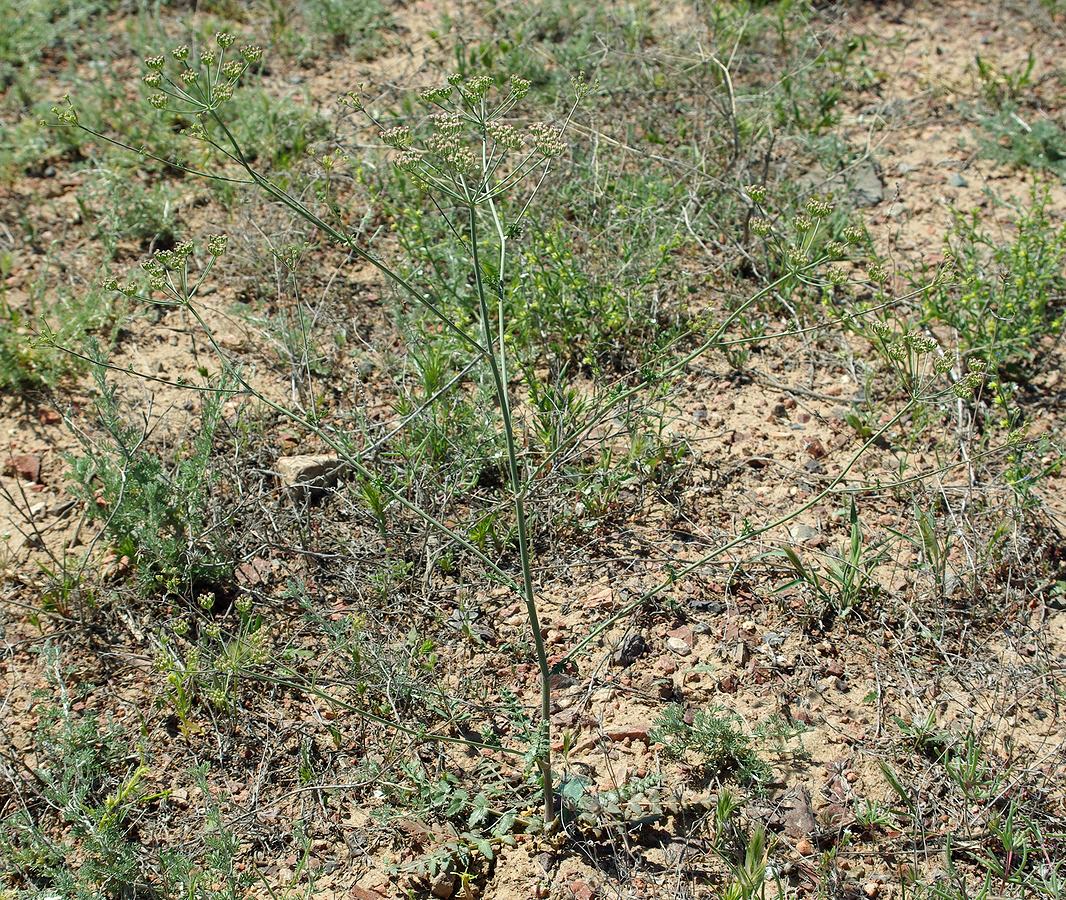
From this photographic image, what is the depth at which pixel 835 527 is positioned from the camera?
3549 millimetres

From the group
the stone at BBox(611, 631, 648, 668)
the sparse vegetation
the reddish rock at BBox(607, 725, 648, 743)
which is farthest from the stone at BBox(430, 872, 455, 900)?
the stone at BBox(611, 631, 648, 668)

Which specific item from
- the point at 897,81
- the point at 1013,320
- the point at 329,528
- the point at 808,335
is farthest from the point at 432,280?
the point at 897,81

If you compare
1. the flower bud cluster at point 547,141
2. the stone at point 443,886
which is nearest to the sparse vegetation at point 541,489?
the stone at point 443,886

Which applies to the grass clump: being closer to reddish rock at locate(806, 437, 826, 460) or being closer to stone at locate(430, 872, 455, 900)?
reddish rock at locate(806, 437, 826, 460)

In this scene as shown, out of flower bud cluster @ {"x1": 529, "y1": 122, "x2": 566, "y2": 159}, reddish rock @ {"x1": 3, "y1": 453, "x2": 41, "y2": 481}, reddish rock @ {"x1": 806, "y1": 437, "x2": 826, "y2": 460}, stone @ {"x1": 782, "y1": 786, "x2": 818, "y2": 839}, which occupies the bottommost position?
stone @ {"x1": 782, "y1": 786, "x2": 818, "y2": 839}

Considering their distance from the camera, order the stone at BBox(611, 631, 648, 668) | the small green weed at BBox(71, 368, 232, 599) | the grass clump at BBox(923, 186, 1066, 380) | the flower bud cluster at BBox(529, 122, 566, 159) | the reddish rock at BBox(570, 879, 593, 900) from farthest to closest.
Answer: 1. the grass clump at BBox(923, 186, 1066, 380)
2. the small green weed at BBox(71, 368, 232, 599)
3. the stone at BBox(611, 631, 648, 668)
4. the reddish rock at BBox(570, 879, 593, 900)
5. the flower bud cluster at BBox(529, 122, 566, 159)

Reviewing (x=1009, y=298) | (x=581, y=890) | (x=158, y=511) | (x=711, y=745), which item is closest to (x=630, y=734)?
(x=711, y=745)

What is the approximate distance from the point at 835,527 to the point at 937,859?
116cm

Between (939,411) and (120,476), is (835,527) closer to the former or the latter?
(939,411)

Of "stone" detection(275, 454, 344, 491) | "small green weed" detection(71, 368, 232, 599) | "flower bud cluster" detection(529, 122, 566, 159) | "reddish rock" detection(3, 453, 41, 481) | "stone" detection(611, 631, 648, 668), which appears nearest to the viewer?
"flower bud cluster" detection(529, 122, 566, 159)

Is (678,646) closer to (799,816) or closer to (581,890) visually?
(799,816)

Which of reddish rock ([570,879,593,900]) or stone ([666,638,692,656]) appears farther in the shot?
stone ([666,638,692,656])

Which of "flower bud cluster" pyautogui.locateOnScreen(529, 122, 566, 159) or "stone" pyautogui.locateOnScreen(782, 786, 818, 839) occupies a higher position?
"flower bud cluster" pyautogui.locateOnScreen(529, 122, 566, 159)

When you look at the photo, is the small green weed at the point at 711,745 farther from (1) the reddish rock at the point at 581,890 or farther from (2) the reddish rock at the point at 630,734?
(1) the reddish rock at the point at 581,890
